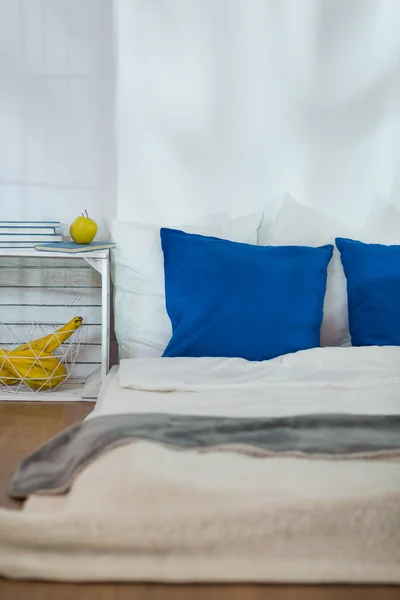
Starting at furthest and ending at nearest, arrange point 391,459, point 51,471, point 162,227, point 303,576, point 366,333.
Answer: point 162,227
point 366,333
point 51,471
point 391,459
point 303,576

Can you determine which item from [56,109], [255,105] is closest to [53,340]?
[56,109]

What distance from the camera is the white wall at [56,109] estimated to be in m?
3.26

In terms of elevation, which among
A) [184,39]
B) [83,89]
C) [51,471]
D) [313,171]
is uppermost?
[184,39]

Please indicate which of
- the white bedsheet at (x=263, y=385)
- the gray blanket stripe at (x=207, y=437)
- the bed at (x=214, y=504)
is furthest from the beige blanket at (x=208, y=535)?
the white bedsheet at (x=263, y=385)

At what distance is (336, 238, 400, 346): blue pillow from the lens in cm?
284

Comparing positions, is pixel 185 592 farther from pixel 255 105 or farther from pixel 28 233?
pixel 255 105

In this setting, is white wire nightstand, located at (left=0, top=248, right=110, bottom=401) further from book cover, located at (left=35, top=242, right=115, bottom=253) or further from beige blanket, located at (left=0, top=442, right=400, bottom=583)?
beige blanket, located at (left=0, top=442, right=400, bottom=583)

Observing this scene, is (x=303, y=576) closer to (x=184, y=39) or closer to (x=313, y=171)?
(x=313, y=171)

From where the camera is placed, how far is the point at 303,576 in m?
1.37

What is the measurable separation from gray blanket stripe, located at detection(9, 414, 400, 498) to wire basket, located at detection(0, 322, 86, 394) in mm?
1157

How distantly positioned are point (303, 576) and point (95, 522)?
39cm

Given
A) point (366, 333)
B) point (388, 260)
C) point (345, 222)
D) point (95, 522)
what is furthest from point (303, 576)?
point (345, 222)

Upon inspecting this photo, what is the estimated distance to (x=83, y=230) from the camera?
308 centimetres

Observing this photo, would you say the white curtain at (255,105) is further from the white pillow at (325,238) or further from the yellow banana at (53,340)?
the yellow banana at (53,340)
